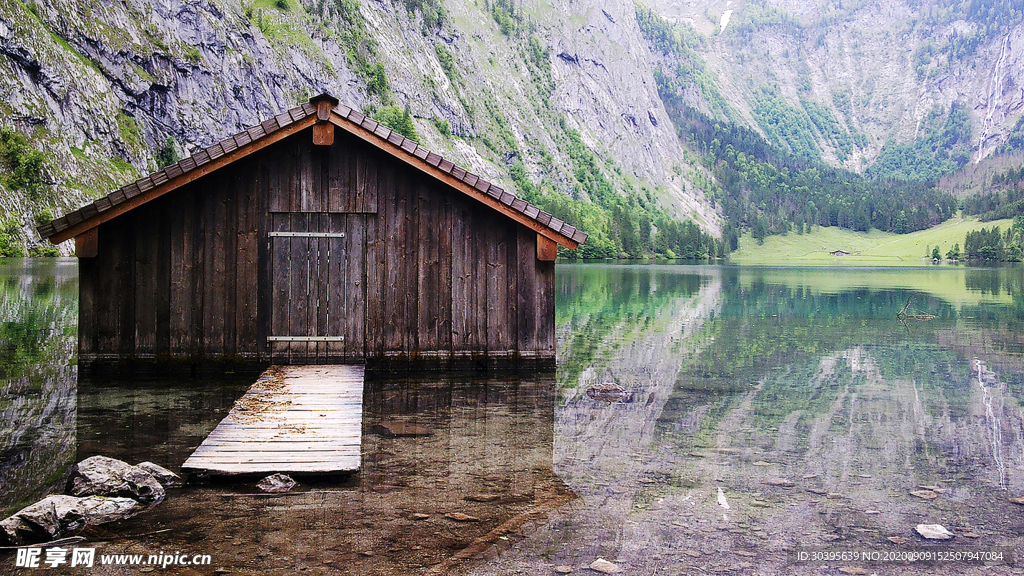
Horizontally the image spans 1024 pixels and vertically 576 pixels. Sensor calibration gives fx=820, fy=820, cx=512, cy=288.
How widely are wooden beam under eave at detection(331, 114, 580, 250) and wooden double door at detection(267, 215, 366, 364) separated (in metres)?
1.61

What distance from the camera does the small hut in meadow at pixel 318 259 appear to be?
566 inches

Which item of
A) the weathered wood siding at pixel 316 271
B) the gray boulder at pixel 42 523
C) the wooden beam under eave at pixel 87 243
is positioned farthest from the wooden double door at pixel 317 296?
the gray boulder at pixel 42 523

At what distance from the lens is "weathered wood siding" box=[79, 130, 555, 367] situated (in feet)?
47.5

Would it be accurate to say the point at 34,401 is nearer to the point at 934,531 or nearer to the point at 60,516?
the point at 60,516

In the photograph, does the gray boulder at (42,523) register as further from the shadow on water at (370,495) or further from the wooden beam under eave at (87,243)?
the wooden beam under eave at (87,243)

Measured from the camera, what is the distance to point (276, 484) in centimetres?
828

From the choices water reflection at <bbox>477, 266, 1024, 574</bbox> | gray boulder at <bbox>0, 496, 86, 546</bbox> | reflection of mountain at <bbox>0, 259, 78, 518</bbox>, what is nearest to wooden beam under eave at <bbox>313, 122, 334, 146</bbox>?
reflection of mountain at <bbox>0, 259, 78, 518</bbox>

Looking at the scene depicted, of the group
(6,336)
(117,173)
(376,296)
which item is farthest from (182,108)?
(376,296)

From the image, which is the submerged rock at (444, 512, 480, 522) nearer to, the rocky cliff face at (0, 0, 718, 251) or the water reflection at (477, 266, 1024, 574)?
the water reflection at (477, 266, 1024, 574)

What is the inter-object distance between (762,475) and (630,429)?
9.00 ft

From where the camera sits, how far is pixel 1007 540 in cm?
737

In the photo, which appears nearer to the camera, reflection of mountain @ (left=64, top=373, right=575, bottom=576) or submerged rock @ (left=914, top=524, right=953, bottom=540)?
reflection of mountain @ (left=64, top=373, right=575, bottom=576)

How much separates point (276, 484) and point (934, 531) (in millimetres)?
6331

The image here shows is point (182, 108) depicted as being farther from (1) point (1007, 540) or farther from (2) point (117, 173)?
(1) point (1007, 540)
